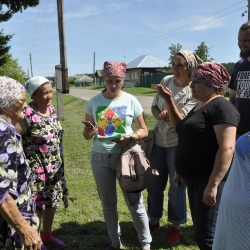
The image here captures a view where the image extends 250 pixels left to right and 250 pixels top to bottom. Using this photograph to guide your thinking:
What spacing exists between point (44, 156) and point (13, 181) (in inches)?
45.9

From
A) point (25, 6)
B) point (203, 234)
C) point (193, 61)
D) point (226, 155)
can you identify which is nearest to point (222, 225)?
point (226, 155)

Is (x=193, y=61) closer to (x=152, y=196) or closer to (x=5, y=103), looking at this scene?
(x=152, y=196)

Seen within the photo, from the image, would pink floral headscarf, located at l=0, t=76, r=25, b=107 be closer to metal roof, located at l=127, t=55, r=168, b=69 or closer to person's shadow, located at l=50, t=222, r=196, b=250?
person's shadow, located at l=50, t=222, r=196, b=250

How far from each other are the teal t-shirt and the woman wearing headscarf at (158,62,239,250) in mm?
654

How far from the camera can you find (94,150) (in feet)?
9.55

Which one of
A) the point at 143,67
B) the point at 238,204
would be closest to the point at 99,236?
the point at 238,204

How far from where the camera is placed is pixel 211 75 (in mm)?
2213

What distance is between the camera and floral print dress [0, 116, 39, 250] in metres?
1.67

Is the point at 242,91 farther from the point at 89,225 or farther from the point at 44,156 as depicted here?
the point at 89,225

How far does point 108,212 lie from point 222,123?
4.95 ft

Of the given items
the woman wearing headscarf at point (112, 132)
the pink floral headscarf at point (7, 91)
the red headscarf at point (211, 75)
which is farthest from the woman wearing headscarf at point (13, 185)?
the red headscarf at point (211, 75)

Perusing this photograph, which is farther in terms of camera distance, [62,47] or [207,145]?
[62,47]

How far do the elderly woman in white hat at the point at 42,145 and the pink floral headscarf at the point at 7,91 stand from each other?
829mm

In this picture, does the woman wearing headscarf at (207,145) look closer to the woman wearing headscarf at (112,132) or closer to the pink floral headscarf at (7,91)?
the woman wearing headscarf at (112,132)
